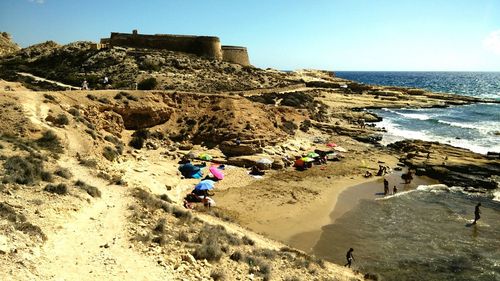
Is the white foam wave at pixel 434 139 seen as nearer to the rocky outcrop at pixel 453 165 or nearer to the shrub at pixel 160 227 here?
the rocky outcrop at pixel 453 165

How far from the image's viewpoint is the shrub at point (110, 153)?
70.2ft

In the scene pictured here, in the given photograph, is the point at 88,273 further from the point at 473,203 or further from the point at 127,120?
the point at 473,203

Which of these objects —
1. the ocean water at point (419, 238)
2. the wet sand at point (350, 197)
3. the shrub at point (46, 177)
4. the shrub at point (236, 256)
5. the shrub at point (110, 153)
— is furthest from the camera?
the shrub at point (110, 153)

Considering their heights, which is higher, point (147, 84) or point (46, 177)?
point (147, 84)

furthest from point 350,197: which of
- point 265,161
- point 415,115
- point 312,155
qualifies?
point 415,115

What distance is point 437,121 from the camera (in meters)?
56.5

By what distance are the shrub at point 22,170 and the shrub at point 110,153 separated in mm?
5689

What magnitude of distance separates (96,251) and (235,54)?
194 ft

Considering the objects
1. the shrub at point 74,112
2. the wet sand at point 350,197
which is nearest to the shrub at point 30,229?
the wet sand at point 350,197

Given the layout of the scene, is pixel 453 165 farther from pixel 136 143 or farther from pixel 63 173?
pixel 63 173

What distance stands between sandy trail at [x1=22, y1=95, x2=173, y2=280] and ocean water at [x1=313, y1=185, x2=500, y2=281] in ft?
29.3

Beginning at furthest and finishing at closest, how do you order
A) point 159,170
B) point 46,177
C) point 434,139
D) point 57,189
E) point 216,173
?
1. point 434,139
2. point 216,173
3. point 159,170
4. point 46,177
5. point 57,189

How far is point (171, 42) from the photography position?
60.7 metres

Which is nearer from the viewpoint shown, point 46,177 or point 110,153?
point 46,177
